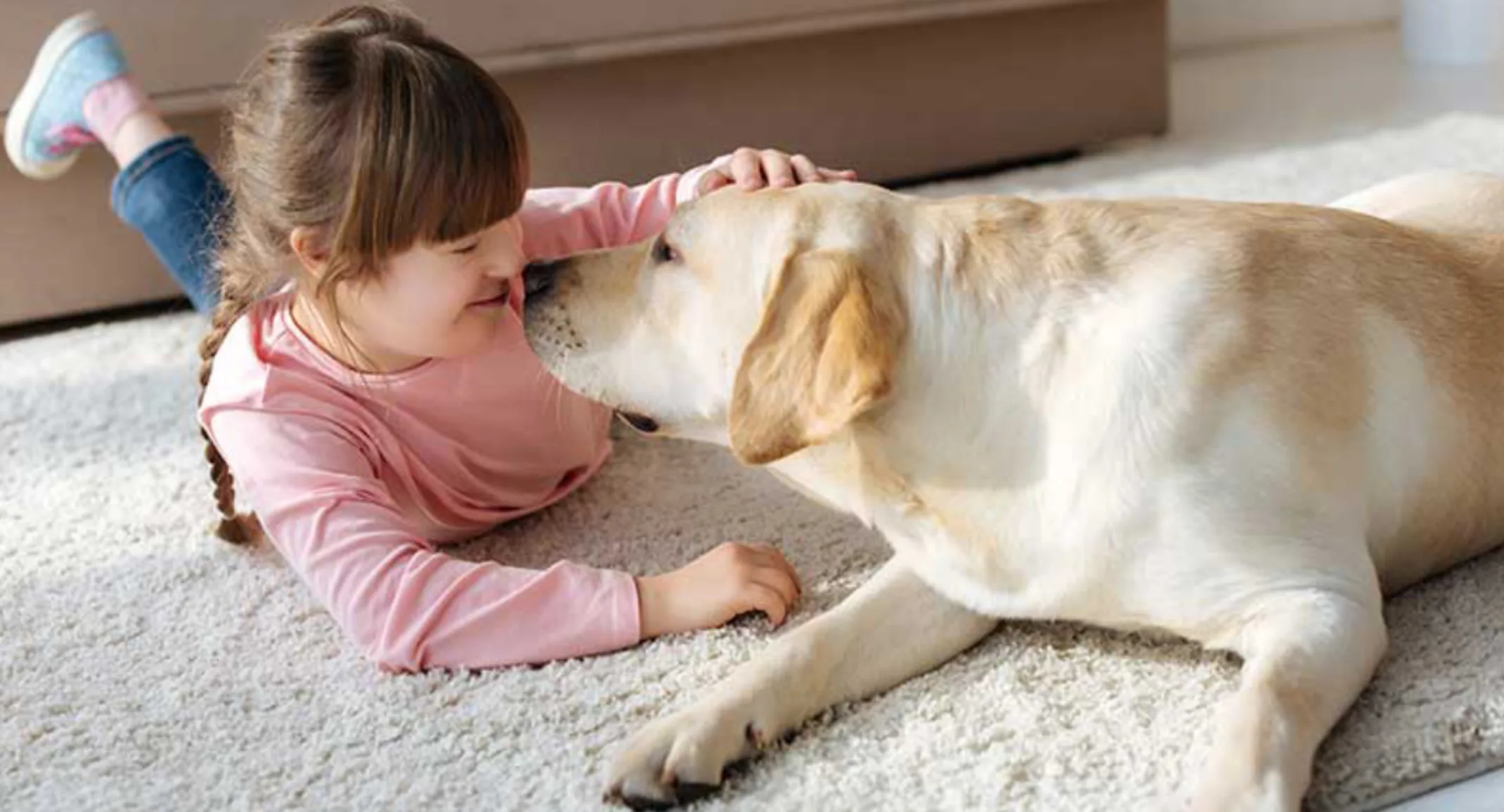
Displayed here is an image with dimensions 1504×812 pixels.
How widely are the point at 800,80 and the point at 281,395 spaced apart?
1448 millimetres

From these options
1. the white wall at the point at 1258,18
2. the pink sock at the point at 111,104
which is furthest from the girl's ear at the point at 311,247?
the white wall at the point at 1258,18

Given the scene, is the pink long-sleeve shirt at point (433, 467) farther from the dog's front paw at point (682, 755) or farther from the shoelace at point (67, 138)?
the shoelace at point (67, 138)

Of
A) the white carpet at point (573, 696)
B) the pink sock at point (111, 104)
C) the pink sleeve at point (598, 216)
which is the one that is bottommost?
the white carpet at point (573, 696)

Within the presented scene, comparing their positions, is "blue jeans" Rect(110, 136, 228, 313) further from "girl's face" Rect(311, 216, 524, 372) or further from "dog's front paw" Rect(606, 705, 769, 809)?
"dog's front paw" Rect(606, 705, 769, 809)

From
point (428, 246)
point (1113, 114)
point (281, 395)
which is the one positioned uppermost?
point (428, 246)

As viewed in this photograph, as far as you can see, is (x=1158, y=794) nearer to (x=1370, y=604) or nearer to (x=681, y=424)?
(x=1370, y=604)

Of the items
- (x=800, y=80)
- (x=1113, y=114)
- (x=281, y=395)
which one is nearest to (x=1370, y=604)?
(x=281, y=395)

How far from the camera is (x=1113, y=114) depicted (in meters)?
3.07

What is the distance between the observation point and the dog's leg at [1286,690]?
103 centimetres

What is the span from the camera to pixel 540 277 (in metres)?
1.38

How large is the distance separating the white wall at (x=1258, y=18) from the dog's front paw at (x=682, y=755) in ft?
11.5

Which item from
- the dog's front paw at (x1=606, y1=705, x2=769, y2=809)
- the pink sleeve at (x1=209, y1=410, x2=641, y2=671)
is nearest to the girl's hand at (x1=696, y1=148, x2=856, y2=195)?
the pink sleeve at (x1=209, y1=410, x2=641, y2=671)

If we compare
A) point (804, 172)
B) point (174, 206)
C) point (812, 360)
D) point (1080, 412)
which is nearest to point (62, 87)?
point (174, 206)

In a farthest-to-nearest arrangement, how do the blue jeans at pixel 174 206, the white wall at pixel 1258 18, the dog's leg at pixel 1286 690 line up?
the white wall at pixel 1258 18
the blue jeans at pixel 174 206
the dog's leg at pixel 1286 690
